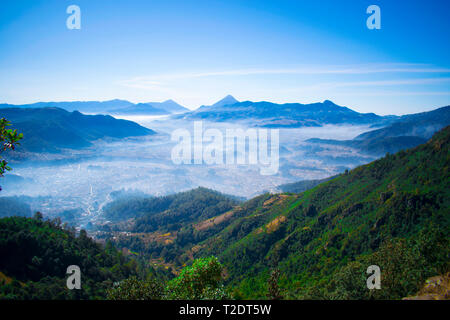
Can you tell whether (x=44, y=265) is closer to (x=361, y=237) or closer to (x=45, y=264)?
(x=45, y=264)

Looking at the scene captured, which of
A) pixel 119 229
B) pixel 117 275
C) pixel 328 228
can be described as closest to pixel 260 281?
pixel 328 228

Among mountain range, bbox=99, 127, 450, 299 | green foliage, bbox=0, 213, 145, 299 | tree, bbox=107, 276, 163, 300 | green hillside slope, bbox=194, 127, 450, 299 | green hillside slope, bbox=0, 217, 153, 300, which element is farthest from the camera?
green foliage, bbox=0, 213, 145, 299

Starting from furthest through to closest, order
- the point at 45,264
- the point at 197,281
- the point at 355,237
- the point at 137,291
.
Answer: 1. the point at 355,237
2. the point at 45,264
3. the point at 197,281
4. the point at 137,291

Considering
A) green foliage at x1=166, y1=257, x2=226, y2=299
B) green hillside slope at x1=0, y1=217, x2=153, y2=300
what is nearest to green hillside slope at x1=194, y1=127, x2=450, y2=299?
green foliage at x1=166, y1=257, x2=226, y2=299

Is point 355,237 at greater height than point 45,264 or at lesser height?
greater

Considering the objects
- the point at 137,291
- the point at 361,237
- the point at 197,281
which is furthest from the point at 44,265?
the point at 361,237

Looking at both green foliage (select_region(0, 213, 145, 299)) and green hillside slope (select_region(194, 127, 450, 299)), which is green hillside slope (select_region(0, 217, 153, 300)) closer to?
green foliage (select_region(0, 213, 145, 299))

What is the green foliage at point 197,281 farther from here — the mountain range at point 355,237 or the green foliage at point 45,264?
the green foliage at point 45,264

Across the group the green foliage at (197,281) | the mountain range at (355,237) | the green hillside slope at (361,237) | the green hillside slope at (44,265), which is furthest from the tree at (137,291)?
the green hillside slope at (44,265)

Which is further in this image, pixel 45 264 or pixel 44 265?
pixel 45 264

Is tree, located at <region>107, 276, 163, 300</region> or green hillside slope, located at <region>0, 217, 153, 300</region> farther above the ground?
tree, located at <region>107, 276, 163, 300</region>

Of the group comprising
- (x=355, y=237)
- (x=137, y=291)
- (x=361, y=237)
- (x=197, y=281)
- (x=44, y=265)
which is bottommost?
(x=44, y=265)

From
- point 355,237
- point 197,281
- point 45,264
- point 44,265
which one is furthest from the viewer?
point 355,237
